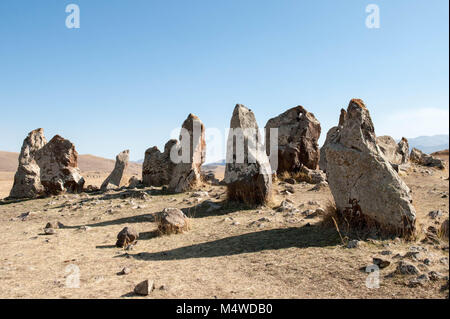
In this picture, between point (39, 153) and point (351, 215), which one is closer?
point (351, 215)

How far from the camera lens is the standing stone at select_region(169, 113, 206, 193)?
12.7 meters

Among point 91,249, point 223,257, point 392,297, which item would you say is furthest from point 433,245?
point 91,249

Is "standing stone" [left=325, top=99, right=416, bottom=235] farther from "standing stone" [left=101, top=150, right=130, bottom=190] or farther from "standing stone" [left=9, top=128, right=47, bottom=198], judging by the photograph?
"standing stone" [left=9, top=128, right=47, bottom=198]

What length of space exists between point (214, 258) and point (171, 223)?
77.8 inches

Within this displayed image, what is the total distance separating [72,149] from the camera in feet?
45.7

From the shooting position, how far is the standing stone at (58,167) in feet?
44.1

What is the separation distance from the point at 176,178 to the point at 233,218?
4.97 meters

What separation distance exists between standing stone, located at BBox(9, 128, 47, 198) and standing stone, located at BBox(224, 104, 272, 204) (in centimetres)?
812

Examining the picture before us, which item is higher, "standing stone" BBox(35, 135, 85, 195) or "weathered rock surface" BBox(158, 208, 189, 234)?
"standing stone" BBox(35, 135, 85, 195)

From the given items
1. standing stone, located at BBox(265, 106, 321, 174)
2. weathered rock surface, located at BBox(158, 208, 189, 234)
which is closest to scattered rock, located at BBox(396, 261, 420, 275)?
weathered rock surface, located at BBox(158, 208, 189, 234)

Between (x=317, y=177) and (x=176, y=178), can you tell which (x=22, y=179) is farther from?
(x=317, y=177)

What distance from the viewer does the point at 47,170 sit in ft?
44.5

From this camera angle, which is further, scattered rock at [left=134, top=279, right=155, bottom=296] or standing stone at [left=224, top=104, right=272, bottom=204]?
standing stone at [left=224, top=104, right=272, bottom=204]

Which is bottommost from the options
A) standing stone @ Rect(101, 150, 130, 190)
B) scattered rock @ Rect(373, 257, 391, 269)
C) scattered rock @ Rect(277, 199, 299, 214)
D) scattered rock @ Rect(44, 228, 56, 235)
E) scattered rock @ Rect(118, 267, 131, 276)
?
scattered rock @ Rect(118, 267, 131, 276)
